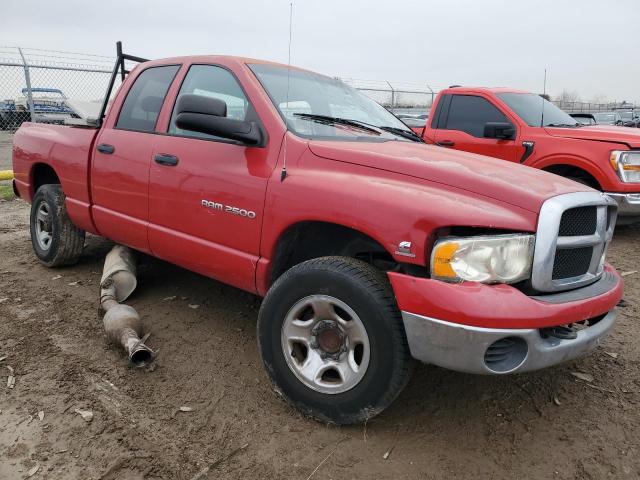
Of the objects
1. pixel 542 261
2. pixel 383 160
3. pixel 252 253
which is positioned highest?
pixel 383 160

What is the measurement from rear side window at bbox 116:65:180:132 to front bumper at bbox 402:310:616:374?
8.12 ft

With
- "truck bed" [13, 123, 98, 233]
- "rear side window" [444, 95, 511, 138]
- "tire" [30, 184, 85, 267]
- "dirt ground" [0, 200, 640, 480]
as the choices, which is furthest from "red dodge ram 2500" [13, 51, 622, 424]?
"rear side window" [444, 95, 511, 138]

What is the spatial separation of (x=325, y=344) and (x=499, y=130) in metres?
4.69

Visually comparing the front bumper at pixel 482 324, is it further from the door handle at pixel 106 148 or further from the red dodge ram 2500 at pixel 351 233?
the door handle at pixel 106 148

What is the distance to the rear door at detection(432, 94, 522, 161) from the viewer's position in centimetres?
653

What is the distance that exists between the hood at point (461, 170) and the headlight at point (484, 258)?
190 mm

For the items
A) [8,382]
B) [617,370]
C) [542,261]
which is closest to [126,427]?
[8,382]

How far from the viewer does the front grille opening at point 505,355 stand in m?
2.15

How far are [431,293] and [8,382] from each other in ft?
7.87

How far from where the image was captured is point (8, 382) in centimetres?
286

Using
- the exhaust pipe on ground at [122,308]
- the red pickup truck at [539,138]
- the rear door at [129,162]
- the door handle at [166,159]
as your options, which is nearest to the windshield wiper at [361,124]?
the door handle at [166,159]

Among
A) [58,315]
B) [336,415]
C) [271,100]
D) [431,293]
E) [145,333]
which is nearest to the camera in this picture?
[431,293]

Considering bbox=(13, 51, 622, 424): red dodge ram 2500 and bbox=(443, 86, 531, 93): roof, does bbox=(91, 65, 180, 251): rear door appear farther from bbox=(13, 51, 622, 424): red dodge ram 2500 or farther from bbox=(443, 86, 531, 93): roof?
bbox=(443, 86, 531, 93): roof

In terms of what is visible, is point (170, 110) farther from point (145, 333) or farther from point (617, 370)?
point (617, 370)
